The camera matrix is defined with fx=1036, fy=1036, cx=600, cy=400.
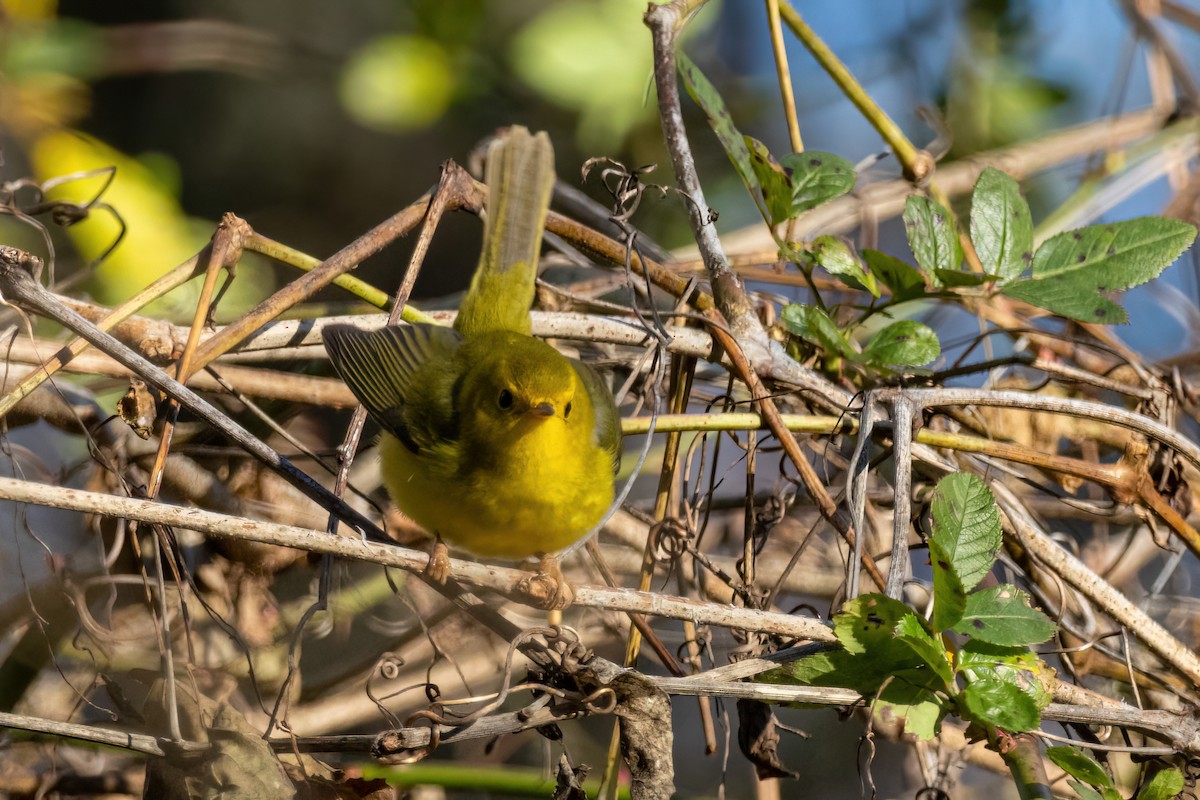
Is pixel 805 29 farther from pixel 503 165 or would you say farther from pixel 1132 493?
pixel 1132 493

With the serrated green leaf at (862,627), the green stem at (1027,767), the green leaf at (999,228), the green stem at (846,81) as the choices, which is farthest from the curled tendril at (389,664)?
the green stem at (846,81)

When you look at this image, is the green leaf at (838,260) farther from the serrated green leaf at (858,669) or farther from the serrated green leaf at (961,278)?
the serrated green leaf at (858,669)

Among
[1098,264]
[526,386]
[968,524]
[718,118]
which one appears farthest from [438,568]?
[1098,264]

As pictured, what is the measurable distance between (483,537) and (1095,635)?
1283mm

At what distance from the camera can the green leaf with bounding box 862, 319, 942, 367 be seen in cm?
207

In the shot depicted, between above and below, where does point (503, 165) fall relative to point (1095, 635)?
above

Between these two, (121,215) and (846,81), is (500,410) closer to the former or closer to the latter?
(846,81)

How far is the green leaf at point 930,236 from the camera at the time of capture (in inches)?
83.0

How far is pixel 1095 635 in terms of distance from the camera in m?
2.12

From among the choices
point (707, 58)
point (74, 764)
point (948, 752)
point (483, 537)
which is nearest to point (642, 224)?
point (707, 58)

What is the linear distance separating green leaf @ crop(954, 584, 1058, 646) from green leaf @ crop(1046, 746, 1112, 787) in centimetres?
20

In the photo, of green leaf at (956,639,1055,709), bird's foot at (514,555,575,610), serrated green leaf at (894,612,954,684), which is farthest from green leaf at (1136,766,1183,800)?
bird's foot at (514,555,575,610)

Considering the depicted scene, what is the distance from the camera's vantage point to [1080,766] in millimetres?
1630

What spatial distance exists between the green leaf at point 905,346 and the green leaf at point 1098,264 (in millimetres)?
193
